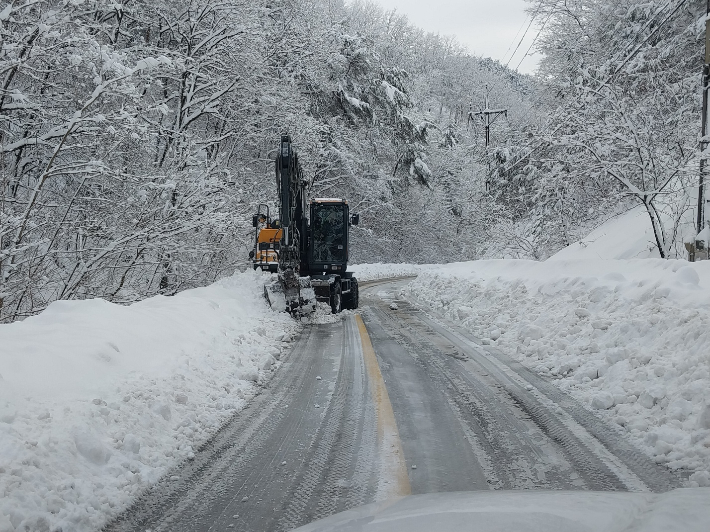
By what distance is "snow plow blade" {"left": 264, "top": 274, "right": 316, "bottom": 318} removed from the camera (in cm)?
1378

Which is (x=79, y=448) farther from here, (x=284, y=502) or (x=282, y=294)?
(x=282, y=294)

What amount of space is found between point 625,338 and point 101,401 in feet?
20.7

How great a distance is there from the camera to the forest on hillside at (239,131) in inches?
398

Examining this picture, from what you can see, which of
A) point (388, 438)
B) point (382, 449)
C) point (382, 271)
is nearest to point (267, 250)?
point (388, 438)

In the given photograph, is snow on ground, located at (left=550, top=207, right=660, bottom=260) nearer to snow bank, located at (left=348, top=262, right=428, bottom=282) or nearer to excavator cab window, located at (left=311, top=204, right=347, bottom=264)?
excavator cab window, located at (left=311, top=204, right=347, bottom=264)

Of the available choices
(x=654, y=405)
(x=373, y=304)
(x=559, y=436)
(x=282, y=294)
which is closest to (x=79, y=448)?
(x=559, y=436)

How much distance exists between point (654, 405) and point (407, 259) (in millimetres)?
43523

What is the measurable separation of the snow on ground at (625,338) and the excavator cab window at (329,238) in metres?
4.76

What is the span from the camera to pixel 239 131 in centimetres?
2072

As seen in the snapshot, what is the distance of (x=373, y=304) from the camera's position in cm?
1817

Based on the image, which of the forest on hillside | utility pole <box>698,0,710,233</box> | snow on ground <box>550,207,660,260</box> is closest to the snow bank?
the forest on hillside

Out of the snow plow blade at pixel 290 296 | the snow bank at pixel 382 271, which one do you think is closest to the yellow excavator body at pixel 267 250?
the snow plow blade at pixel 290 296

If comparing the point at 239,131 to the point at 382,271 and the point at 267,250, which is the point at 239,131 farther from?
the point at 382,271

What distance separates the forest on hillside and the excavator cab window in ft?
8.27
